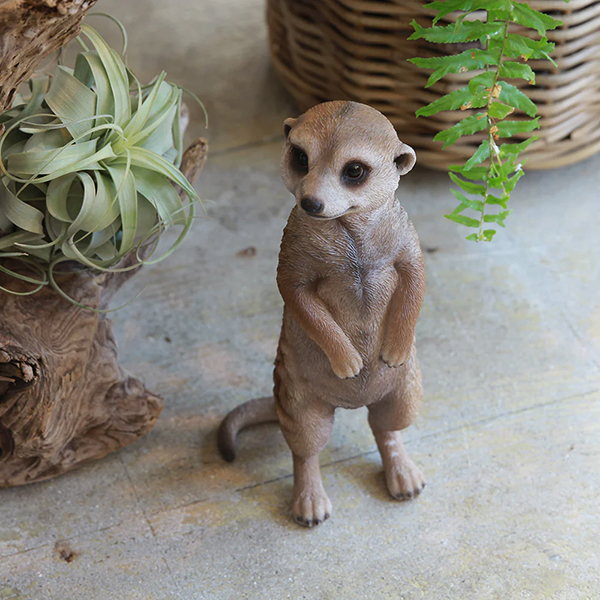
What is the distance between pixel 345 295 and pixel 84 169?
583mm

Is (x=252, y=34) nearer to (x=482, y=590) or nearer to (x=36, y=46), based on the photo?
(x=36, y=46)

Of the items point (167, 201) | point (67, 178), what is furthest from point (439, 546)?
point (67, 178)

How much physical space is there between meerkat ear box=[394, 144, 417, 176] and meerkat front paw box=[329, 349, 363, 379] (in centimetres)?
37

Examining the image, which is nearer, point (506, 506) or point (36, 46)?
point (36, 46)

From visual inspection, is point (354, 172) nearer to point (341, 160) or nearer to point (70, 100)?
point (341, 160)

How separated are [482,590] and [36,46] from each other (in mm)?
1386

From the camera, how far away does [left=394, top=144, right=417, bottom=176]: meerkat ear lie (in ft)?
4.43

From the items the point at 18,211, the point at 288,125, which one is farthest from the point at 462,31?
the point at 18,211

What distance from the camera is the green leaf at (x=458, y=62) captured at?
1.45 m

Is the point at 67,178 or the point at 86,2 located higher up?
the point at 86,2

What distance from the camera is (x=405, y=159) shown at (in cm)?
137

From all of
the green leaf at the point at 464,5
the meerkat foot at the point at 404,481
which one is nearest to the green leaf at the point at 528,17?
the green leaf at the point at 464,5

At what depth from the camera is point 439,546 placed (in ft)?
5.77

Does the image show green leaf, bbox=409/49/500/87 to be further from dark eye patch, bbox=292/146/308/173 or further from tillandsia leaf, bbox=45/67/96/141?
tillandsia leaf, bbox=45/67/96/141
